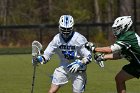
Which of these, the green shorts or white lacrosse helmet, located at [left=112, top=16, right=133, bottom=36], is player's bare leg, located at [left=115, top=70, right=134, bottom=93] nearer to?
the green shorts

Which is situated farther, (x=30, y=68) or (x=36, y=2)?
(x=36, y=2)

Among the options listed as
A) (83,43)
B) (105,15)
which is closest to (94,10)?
(105,15)

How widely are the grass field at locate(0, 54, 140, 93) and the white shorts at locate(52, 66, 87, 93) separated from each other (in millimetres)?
3554

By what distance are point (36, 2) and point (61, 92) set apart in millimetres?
39111

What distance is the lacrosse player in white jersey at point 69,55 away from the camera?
9.25 meters

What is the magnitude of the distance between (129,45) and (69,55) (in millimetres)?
1021

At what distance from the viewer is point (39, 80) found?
15211mm

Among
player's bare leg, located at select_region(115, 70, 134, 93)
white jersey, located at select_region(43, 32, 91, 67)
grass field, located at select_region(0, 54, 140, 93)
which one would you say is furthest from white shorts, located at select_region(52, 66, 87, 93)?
grass field, located at select_region(0, 54, 140, 93)

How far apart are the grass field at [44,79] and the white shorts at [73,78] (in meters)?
3.55

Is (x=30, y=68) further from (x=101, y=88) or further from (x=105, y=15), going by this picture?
(x=105, y=15)

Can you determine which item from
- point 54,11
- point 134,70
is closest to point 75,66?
point 134,70

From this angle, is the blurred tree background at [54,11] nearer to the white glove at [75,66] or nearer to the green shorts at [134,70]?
the green shorts at [134,70]

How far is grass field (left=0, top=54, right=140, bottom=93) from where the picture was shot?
13289 millimetres

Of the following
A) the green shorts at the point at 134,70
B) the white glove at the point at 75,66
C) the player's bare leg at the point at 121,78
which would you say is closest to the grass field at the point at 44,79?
the player's bare leg at the point at 121,78
